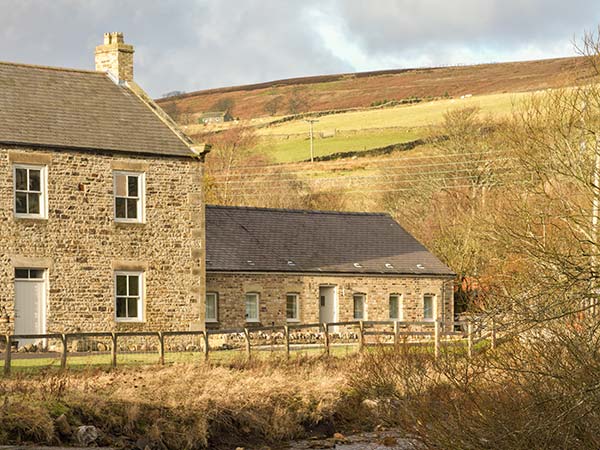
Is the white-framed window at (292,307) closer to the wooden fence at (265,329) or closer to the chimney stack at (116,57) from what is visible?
the wooden fence at (265,329)

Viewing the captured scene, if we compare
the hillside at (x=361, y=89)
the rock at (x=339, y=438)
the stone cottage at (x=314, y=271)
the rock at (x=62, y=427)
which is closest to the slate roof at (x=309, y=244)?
the stone cottage at (x=314, y=271)

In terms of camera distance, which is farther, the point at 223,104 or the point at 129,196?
the point at 223,104

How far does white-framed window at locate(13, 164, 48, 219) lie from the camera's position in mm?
33219

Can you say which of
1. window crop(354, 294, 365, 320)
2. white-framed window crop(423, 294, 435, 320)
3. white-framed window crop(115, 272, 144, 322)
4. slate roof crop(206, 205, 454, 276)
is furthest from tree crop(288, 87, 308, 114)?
white-framed window crop(115, 272, 144, 322)

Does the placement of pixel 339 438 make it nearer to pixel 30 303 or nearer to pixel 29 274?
pixel 30 303

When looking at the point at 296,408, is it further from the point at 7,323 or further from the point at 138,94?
the point at 138,94

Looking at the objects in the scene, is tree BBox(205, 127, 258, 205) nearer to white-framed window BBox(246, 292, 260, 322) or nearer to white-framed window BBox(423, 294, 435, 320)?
white-framed window BBox(423, 294, 435, 320)

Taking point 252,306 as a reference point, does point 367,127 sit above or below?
above

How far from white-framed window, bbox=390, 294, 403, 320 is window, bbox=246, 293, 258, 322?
593cm

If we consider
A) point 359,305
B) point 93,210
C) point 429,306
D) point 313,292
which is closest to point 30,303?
point 93,210

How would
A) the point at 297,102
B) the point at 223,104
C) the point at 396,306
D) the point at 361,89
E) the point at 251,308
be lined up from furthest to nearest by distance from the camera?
1. the point at 223,104
2. the point at 361,89
3. the point at 297,102
4. the point at 396,306
5. the point at 251,308

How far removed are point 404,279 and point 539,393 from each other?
30952mm

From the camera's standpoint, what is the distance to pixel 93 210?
1356 inches

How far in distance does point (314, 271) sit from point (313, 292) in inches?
28.9
